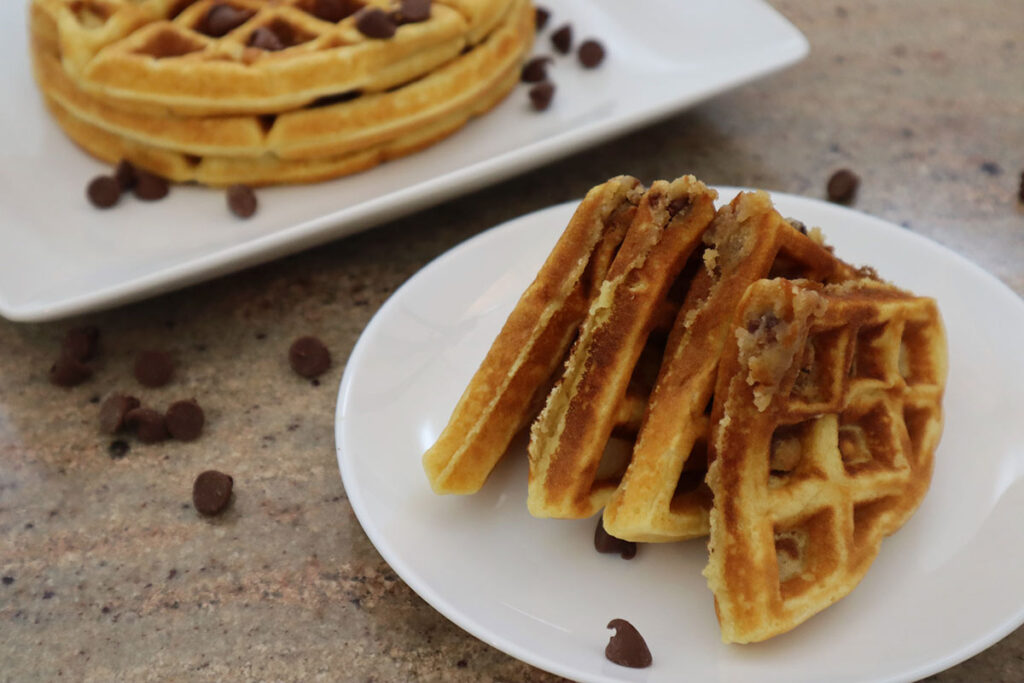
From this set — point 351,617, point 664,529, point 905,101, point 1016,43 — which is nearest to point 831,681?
point 664,529

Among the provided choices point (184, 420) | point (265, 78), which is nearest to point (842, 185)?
point (265, 78)

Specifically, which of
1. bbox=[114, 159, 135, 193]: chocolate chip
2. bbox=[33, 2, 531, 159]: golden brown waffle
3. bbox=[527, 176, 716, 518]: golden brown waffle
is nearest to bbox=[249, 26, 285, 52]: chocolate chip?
bbox=[33, 2, 531, 159]: golden brown waffle

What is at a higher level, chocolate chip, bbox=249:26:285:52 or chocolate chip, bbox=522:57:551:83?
chocolate chip, bbox=249:26:285:52

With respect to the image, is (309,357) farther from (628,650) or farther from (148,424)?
(628,650)

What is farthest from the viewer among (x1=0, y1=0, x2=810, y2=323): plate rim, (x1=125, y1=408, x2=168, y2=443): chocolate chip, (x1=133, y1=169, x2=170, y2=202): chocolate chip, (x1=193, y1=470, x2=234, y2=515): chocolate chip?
(x1=133, y1=169, x2=170, y2=202): chocolate chip

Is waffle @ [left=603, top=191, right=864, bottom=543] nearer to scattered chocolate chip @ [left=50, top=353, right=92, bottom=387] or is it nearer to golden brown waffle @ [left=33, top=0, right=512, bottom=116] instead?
golden brown waffle @ [left=33, top=0, right=512, bottom=116]

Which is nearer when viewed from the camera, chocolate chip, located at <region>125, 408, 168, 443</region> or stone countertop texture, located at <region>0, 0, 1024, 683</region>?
stone countertop texture, located at <region>0, 0, 1024, 683</region>

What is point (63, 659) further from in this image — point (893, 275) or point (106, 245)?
point (893, 275)
